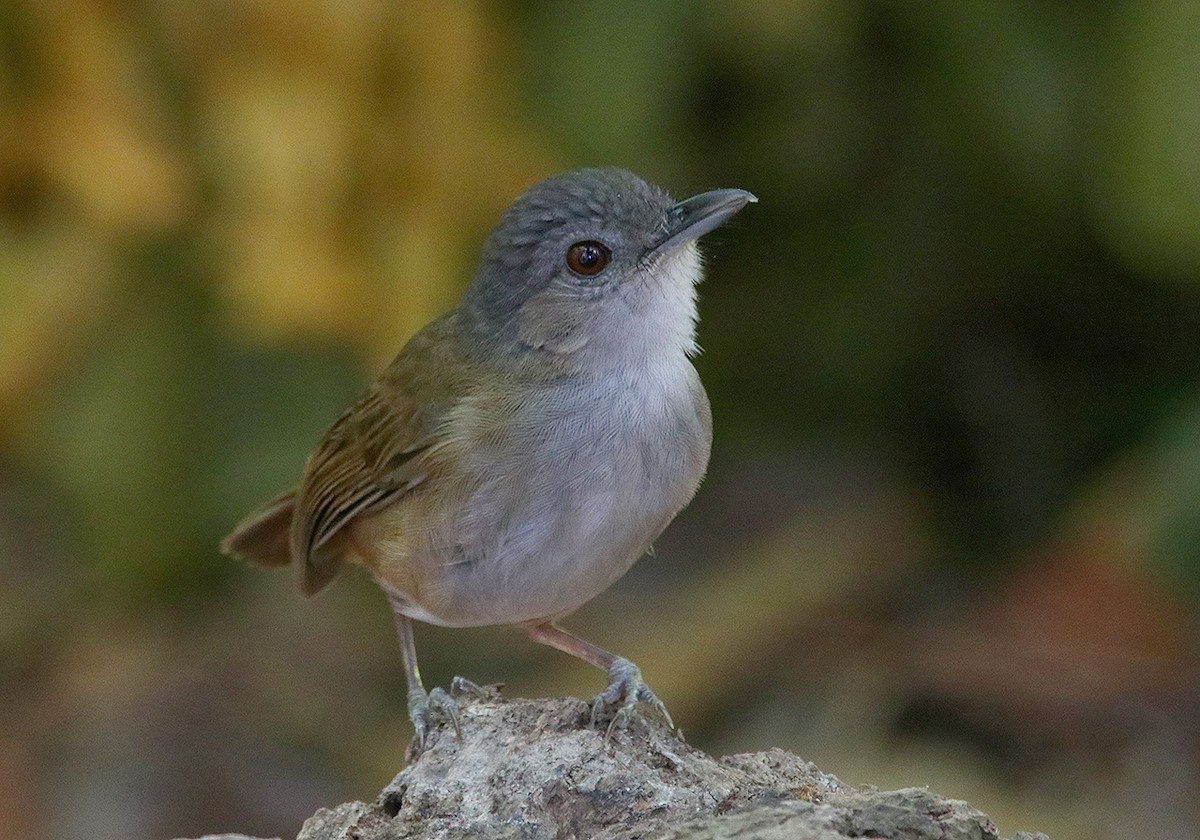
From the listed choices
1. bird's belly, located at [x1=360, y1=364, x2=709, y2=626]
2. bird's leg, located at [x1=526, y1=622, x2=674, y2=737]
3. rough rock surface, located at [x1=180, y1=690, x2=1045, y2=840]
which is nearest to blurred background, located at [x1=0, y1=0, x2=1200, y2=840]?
bird's belly, located at [x1=360, y1=364, x2=709, y2=626]

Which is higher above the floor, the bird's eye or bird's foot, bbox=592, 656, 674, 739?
the bird's eye

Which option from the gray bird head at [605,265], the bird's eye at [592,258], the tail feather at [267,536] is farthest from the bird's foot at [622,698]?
the tail feather at [267,536]

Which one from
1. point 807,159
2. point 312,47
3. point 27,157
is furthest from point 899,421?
point 27,157

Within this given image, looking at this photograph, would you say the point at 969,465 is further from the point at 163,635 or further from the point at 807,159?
the point at 163,635

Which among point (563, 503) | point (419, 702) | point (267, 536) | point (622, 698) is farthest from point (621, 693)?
point (267, 536)

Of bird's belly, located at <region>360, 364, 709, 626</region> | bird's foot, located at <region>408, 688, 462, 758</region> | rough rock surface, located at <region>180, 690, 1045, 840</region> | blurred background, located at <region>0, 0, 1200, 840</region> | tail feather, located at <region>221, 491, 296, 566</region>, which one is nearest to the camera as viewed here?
rough rock surface, located at <region>180, 690, 1045, 840</region>

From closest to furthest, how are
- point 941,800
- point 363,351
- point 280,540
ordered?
point 941,800 → point 280,540 → point 363,351

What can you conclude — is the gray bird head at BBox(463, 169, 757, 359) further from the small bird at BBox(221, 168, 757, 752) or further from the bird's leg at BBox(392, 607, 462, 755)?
the bird's leg at BBox(392, 607, 462, 755)

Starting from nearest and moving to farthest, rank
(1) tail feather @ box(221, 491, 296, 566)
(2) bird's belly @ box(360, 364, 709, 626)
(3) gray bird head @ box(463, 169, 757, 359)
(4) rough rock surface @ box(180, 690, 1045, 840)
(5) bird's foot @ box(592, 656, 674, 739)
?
(4) rough rock surface @ box(180, 690, 1045, 840) → (5) bird's foot @ box(592, 656, 674, 739) → (2) bird's belly @ box(360, 364, 709, 626) → (3) gray bird head @ box(463, 169, 757, 359) → (1) tail feather @ box(221, 491, 296, 566)
